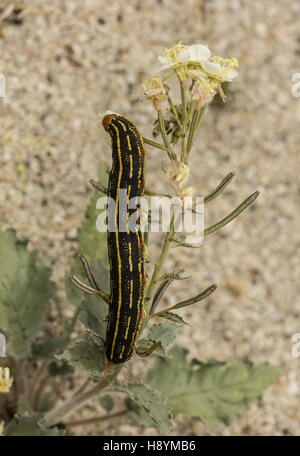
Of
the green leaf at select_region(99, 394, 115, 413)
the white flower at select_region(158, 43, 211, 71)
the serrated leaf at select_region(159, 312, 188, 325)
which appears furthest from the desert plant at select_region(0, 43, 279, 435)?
the white flower at select_region(158, 43, 211, 71)

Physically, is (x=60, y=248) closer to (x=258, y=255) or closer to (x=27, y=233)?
(x=27, y=233)

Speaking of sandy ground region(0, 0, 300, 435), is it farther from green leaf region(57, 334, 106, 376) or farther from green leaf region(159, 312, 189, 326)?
green leaf region(159, 312, 189, 326)

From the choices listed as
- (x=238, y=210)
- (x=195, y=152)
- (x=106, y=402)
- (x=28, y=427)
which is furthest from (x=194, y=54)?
(x=195, y=152)

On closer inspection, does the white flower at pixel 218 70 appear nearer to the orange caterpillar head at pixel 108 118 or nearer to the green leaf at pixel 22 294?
the orange caterpillar head at pixel 108 118

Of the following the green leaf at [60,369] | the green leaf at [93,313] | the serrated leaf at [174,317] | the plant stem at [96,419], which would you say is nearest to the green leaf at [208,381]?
the plant stem at [96,419]
